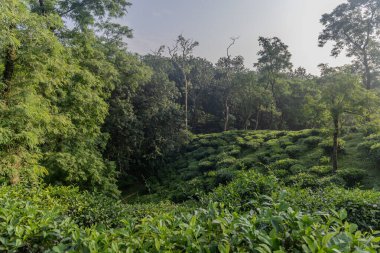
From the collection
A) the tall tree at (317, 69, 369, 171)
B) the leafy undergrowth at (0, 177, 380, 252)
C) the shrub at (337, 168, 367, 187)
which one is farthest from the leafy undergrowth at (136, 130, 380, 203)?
the leafy undergrowth at (0, 177, 380, 252)

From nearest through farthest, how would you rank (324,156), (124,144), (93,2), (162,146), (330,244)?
(330,244) → (93,2) → (324,156) → (124,144) → (162,146)

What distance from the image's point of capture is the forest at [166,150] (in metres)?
1.85

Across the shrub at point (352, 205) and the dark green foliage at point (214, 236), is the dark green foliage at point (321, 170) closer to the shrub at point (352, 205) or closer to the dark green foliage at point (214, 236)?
the shrub at point (352, 205)

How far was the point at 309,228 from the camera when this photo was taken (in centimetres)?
156

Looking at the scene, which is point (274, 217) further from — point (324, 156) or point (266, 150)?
point (266, 150)

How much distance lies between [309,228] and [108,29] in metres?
Result: 15.6

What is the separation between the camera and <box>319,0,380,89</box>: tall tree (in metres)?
17.2

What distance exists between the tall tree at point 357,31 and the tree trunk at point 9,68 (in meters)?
19.1

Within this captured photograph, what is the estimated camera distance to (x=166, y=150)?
1717 cm

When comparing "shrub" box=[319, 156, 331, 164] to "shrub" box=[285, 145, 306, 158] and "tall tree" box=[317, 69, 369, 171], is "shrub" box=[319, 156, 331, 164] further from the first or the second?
"tall tree" box=[317, 69, 369, 171]

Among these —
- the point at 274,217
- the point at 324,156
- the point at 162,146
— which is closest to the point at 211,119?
the point at 162,146

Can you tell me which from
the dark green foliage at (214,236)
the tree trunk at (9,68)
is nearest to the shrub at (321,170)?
the dark green foliage at (214,236)

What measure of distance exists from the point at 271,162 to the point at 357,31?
11.9 m

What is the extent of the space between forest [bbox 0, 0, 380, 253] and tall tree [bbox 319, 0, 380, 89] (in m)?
0.08
